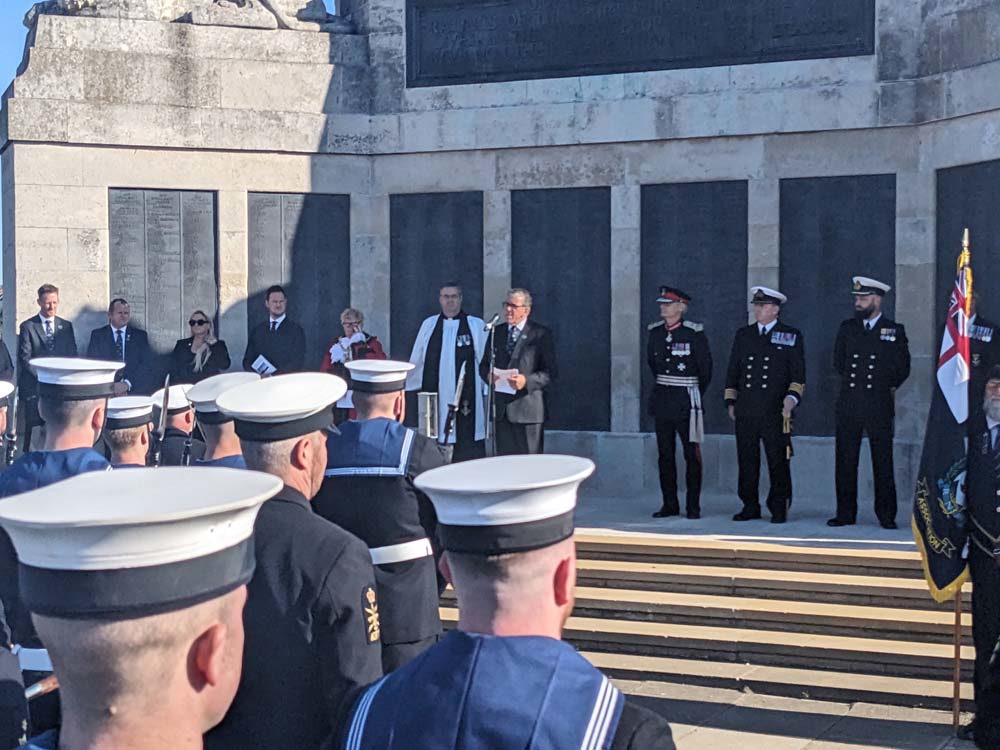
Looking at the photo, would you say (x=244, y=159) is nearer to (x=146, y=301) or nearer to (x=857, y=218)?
(x=146, y=301)

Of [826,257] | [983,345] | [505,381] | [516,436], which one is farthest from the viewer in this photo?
[826,257]

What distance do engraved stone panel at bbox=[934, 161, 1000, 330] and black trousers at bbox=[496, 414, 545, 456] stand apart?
3.46m

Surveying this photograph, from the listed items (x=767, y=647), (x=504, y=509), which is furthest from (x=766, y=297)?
(x=504, y=509)

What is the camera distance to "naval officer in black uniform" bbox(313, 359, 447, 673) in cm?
492

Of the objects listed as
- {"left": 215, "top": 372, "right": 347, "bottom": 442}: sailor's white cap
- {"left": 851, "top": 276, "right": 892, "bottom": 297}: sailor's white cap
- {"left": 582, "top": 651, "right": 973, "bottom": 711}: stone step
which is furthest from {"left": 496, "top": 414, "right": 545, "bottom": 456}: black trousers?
{"left": 215, "top": 372, "right": 347, "bottom": 442}: sailor's white cap

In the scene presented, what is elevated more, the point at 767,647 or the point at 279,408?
the point at 279,408

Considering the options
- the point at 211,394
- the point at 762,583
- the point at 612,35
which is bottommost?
the point at 762,583

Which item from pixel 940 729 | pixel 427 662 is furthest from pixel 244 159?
pixel 427 662

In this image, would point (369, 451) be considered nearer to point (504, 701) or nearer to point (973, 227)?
point (504, 701)

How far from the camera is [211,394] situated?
5344 mm

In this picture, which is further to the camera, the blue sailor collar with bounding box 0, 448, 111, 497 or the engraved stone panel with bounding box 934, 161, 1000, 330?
the engraved stone panel with bounding box 934, 161, 1000, 330

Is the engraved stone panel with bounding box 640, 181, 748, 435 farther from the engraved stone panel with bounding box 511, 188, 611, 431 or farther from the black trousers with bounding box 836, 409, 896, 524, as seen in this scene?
the black trousers with bounding box 836, 409, 896, 524

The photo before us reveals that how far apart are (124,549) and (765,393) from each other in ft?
31.0

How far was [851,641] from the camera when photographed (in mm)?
7926
